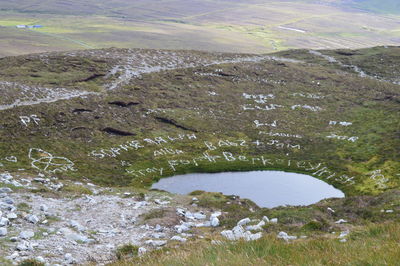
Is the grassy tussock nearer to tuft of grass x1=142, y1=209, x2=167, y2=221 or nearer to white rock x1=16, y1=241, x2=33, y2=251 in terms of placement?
white rock x1=16, y1=241, x2=33, y2=251

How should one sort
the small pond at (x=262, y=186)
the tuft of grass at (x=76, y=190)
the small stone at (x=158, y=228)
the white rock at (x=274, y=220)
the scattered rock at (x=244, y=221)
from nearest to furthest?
the small stone at (x=158, y=228), the scattered rock at (x=244, y=221), the white rock at (x=274, y=220), the tuft of grass at (x=76, y=190), the small pond at (x=262, y=186)

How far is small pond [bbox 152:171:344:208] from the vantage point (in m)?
49.0

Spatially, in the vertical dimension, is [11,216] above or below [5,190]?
above

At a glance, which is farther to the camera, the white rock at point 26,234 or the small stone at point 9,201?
the small stone at point 9,201

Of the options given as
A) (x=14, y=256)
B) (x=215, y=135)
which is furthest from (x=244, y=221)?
(x=215, y=135)

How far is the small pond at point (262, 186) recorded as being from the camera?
49031mm

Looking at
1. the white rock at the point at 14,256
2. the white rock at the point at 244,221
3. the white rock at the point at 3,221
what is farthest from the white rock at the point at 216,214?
the white rock at the point at 14,256

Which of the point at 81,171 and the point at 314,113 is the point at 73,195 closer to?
the point at 81,171

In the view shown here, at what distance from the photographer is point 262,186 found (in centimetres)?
5281

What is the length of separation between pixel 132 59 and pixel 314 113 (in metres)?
48.6

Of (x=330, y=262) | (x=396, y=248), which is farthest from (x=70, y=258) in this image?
(x=396, y=248)

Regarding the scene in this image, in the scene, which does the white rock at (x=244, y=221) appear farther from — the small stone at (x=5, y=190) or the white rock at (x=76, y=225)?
the small stone at (x=5, y=190)

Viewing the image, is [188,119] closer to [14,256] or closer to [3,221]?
[3,221]

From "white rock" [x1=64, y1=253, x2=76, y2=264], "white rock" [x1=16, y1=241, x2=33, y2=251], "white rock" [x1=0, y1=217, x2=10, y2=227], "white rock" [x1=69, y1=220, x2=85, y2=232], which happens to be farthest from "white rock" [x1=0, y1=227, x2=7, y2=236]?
"white rock" [x1=69, y1=220, x2=85, y2=232]
